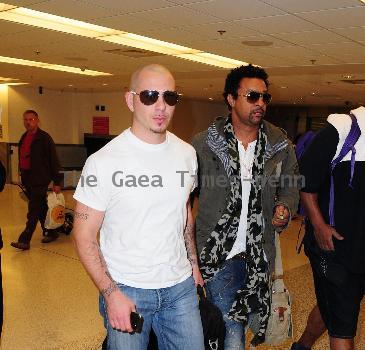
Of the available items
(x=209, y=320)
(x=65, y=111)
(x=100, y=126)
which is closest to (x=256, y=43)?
(x=209, y=320)

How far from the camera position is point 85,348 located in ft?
10.0

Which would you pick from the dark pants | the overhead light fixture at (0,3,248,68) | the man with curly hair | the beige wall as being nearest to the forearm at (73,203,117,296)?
the man with curly hair

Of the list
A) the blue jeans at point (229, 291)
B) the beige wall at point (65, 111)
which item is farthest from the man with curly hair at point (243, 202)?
the beige wall at point (65, 111)

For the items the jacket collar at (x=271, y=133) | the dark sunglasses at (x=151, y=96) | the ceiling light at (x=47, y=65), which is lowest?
the jacket collar at (x=271, y=133)

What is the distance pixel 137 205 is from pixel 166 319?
0.50 m

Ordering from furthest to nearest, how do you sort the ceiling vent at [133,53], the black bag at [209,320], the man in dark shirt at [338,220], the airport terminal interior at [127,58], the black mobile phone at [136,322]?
the ceiling vent at [133,53], the airport terminal interior at [127,58], the man in dark shirt at [338,220], the black bag at [209,320], the black mobile phone at [136,322]

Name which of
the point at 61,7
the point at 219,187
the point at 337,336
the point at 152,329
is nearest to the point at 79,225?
the point at 152,329

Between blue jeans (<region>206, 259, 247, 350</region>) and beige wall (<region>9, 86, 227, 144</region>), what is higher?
beige wall (<region>9, 86, 227, 144</region>)

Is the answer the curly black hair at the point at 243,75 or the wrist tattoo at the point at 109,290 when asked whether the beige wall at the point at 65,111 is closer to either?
the curly black hair at the point at 243,75

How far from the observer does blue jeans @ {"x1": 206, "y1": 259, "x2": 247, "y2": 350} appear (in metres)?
2.32

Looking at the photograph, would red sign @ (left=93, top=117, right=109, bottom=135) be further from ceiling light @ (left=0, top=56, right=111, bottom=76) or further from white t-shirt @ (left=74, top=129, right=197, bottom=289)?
white t-shirt @ (left=74, top=129, right=197, bottom=289)

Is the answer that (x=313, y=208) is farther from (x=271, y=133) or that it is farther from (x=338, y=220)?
(x=271, y=133)

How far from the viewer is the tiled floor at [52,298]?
321 cm

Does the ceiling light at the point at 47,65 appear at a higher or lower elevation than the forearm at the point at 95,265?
higher
